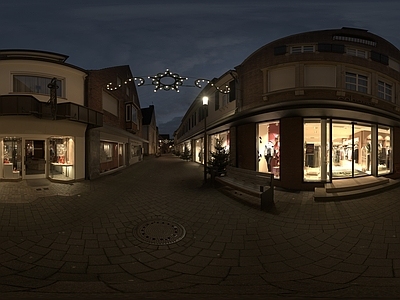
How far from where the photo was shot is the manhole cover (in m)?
5.04

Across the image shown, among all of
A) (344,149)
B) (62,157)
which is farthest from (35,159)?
(344,149)

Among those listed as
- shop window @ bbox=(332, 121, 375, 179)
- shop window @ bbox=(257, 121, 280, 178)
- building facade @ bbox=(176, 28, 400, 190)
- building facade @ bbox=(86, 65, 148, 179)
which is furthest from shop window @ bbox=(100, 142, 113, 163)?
shop window @ bbox=(332, 121, 375, 179)

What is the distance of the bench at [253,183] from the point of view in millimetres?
7292

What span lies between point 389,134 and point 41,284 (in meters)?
18.4

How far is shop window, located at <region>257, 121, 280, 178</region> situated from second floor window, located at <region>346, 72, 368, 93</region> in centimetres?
440

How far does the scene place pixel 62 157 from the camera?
40.7ft

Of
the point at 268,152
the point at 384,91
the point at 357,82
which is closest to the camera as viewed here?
the point at 357,82

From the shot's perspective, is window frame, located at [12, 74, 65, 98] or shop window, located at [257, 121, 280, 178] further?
shop window, located at [257, 121, 280, 178]

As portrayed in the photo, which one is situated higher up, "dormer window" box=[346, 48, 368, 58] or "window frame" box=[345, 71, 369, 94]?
"dormer window" box=[346, 48, 368, 58]

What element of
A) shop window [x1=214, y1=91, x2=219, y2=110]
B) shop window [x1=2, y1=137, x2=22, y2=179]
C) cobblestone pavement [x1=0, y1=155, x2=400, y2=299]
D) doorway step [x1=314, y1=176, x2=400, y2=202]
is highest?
shop window [x1=214, y1=91, x2=219, y2=110]

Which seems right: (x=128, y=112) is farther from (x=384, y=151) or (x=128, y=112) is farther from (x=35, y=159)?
(x=384, y=151)

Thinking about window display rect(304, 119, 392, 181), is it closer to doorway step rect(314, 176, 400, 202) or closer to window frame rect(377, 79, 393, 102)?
doorway step rect(314, 176, 400, 202)

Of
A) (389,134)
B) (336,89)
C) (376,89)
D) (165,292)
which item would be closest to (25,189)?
(165,292)

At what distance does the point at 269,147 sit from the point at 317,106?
309 centimetres
